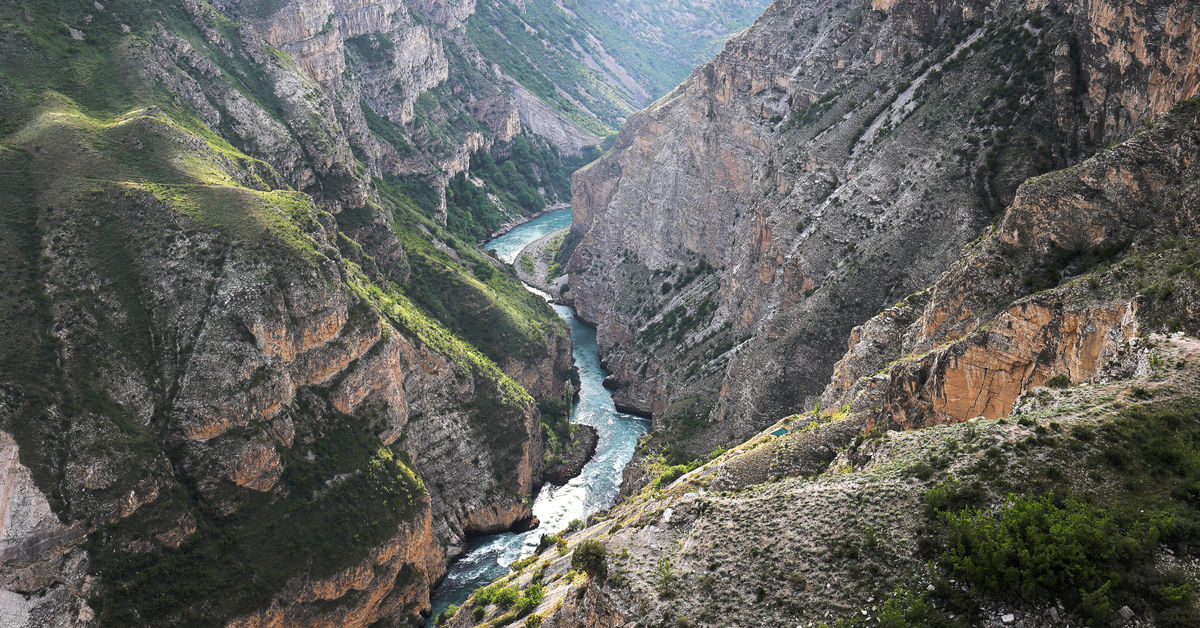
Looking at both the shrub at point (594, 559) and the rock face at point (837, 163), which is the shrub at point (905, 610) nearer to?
the shrub at point (594, 559)

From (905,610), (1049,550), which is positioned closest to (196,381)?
(905,610)

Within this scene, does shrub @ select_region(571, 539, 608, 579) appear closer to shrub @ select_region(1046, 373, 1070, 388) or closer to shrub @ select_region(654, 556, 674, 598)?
shrub @ select_region(654, 556, 674, 598)

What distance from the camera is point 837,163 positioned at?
94125 millimetres

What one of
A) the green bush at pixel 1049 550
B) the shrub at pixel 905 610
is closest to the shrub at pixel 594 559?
the shrub at pixel 905 610

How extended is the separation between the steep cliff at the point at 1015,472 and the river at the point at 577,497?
4604 centimetres

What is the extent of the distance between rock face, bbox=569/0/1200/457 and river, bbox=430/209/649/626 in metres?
4.51

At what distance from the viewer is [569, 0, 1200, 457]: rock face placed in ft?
222

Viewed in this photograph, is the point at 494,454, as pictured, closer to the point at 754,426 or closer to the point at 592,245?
the point at 754,426

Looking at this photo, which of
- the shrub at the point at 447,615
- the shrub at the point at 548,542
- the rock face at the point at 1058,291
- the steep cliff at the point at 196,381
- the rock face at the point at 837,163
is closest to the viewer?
the rock face at the point at 1058,291

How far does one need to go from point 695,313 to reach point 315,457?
5990 cm

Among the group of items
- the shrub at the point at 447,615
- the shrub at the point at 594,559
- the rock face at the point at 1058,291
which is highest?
the rock face at the point at 1058,291

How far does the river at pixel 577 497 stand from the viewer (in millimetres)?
90625

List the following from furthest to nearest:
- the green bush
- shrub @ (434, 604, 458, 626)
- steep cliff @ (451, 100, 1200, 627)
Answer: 1. shrub @ (434, 604, 458, 626)
2. steep cliff @ (451, 100, 1200, 627)
3. the green bush

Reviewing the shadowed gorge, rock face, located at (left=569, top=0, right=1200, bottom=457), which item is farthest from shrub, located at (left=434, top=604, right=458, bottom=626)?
rock face, located at (left=569, top=0, right=1200, bottom=457)
